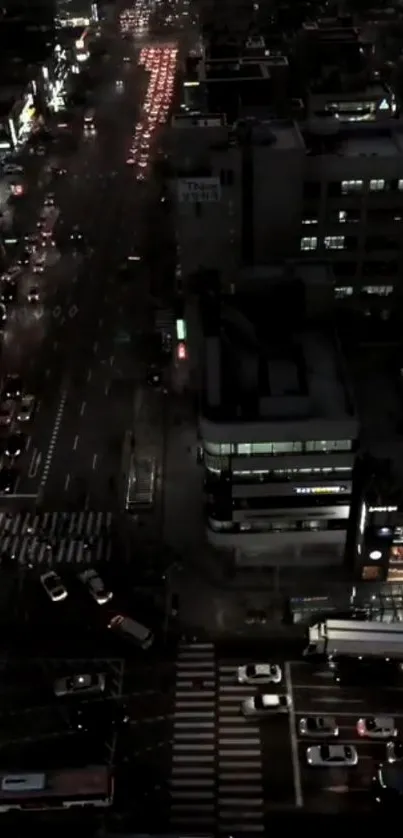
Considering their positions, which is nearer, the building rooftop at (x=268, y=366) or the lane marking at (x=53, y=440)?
the building rooftop at (x=268, y=366)

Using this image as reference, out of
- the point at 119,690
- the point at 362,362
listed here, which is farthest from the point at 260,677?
A: the point at 362,362

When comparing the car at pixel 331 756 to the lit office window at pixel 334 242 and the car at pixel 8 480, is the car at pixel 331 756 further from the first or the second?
the lit office window at pixel 334 242

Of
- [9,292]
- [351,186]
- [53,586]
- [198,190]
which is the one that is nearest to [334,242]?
[351,186]

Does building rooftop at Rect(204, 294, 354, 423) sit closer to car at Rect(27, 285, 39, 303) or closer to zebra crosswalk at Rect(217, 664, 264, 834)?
zebra crosswalk at Rect(217, 664, 264, 834)

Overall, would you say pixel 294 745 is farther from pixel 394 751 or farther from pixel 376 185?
pixel 376 185

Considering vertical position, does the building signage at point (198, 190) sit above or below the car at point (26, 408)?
above

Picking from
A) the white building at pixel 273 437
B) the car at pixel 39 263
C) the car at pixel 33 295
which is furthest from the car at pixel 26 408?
the car at pixel 39 263

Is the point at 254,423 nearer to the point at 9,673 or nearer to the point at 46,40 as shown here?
the point at 9,673
